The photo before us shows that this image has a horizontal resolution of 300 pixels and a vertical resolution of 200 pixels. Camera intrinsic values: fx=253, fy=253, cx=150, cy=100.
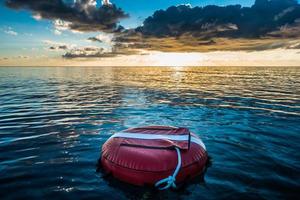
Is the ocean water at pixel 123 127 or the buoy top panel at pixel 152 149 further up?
the buoy top panel at pixel 152 149

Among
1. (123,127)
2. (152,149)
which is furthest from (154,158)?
(123,127)

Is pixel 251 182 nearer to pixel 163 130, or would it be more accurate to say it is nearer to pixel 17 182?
pixel 163 130

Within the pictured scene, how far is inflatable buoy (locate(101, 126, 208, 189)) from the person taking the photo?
6.19 m

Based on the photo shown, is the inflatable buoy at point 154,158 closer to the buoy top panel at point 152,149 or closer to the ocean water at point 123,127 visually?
the buoy top panel at point 152,149

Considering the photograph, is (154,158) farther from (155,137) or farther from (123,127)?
(123,127)

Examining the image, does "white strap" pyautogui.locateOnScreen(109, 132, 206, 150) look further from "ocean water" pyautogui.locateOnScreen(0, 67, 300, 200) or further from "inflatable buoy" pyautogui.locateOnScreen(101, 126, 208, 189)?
"ocean water" pyautogui.locateOnScreen(0, 67, 300, 200)

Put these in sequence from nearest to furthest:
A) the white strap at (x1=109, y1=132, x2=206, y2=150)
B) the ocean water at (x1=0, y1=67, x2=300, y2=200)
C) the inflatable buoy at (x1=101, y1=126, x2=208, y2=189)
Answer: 1. the inflatable buoy at (x1=101, y1=126, x2=208, y2=189)
2. the ocean water at (x1=0, y1=67, x2=300, y2=200)
3. the white strap at (x1=109, y1=132, x2=206, y2=150)

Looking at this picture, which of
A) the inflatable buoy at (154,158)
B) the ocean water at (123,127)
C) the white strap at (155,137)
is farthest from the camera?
the white strap at (155,137)

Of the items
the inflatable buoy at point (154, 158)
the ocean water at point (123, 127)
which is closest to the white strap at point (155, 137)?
the inflatable buoy at point (154, 158)

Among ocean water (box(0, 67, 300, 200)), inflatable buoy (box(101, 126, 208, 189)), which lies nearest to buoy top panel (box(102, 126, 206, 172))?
inflatable buoy (box(101, 126, 208, 189))

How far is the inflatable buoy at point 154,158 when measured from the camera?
619 centimetres

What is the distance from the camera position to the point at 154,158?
6.31 meters

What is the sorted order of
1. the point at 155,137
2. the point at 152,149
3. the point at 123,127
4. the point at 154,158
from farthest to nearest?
the point at 123,127, the point at 155,137, the point at 152,149, the point at 154,158

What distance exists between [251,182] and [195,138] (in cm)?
192
